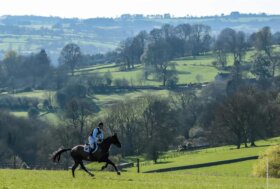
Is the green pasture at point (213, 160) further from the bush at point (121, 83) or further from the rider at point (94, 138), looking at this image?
the bush at point (121, 83)

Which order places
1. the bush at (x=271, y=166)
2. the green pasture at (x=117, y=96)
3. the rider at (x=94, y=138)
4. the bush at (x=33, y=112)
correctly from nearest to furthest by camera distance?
the rider at (x=94, y=138), the bush at (x=271, y=166), the bush at (x=33, y=112), the green pasture at (x=117, y=96)

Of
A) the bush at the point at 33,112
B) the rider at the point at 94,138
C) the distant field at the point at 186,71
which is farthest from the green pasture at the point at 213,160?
the distant field at the point at 186,71

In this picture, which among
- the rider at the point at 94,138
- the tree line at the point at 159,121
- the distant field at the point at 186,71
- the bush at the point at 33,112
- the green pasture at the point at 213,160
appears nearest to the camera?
the rider at the point at 94,138

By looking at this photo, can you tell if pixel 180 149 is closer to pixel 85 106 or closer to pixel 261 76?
pixel 85 106

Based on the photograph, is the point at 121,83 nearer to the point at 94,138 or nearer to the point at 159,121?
the point at 159,121

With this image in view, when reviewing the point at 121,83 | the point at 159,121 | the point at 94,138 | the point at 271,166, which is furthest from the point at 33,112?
the point at 94,138

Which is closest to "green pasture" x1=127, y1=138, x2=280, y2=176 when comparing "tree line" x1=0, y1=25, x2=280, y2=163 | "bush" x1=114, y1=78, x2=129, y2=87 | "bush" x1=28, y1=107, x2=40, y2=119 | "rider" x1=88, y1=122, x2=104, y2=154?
"tree line" x1=0, y1=25, x2=280, y2=163

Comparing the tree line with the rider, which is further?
the tree line

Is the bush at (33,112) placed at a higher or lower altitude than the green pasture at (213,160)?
lower

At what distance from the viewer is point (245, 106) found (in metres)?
93.7

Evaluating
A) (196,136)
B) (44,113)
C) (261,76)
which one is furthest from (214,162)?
(261,76)

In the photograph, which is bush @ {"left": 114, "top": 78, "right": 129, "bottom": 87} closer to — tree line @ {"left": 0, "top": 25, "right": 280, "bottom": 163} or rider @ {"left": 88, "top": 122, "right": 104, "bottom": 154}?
tree line @ {"left": 0, "top": 25, "right": 280, "bottom": 163}

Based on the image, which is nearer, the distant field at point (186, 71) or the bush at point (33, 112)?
the bush at point (33, 112)

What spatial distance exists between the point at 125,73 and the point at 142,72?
18.8ft
